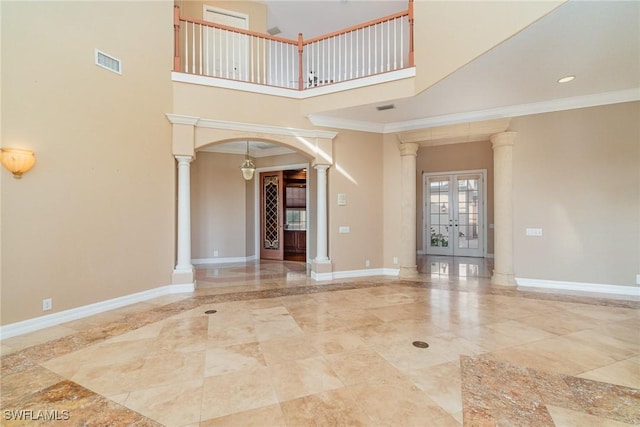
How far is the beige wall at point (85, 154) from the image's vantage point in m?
3.16

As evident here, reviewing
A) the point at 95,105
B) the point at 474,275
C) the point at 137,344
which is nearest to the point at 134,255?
the point at 137,344

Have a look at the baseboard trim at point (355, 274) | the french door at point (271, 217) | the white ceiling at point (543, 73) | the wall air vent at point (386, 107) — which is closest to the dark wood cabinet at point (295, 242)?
the french door at point (271, 217)

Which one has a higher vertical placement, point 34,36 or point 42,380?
point 34,36

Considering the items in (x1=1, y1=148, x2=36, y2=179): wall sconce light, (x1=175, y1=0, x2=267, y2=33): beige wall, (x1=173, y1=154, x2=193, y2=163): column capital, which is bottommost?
(x1=1, y1=148, x2=36, y2=179): wall sconce light

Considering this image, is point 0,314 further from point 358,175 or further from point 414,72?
point 414,72

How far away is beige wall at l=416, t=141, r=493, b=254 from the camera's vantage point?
875cm

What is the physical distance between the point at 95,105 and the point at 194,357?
135 inches

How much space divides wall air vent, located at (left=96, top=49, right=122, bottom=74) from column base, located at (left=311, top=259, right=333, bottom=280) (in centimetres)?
438

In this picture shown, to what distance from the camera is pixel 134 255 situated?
14.2ft

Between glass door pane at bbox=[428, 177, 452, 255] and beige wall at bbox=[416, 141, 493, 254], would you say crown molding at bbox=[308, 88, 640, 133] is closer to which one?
beige wall at bbox=[416, 141, 493, 254]

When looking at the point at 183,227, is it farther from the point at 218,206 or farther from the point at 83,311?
the point at 218,206

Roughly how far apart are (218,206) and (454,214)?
7.02 meters

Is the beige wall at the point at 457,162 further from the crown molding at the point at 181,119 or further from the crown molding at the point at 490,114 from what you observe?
the crown molding at the point at 181,119

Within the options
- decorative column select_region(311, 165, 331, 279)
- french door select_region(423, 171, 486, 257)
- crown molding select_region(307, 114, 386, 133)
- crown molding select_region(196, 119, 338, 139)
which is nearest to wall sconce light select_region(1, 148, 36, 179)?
crown molding select_region(196, 119, 338, 139)
